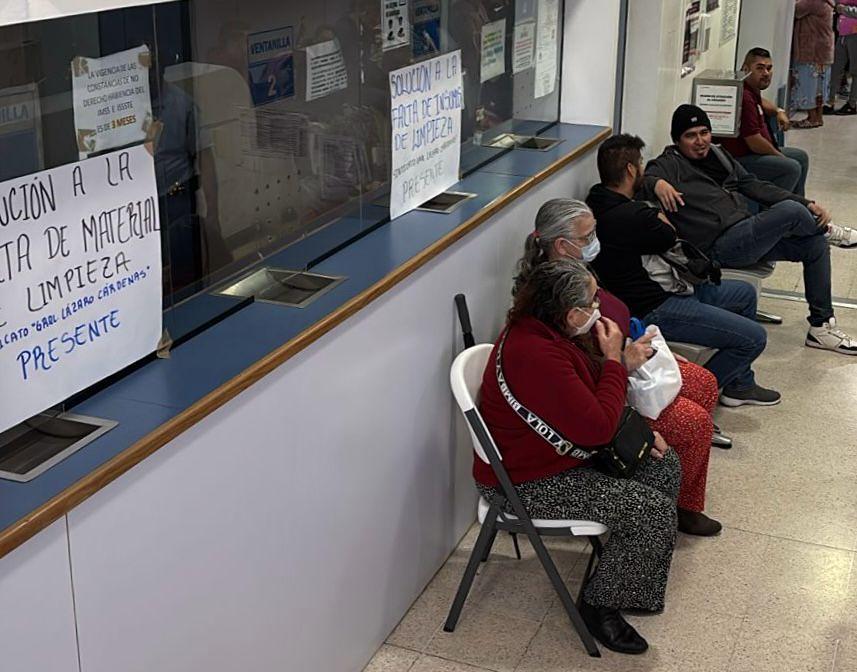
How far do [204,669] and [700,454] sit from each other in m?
2.01

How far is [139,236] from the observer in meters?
2.45

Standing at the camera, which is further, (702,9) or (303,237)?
(702,9)

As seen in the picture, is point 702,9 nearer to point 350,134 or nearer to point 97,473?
point 350,134

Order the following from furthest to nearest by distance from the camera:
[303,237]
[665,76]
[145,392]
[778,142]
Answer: [778,142] < [665,76] < [303,237] < [145,392]

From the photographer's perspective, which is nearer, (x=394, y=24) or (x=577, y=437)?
(x=577, y=437)

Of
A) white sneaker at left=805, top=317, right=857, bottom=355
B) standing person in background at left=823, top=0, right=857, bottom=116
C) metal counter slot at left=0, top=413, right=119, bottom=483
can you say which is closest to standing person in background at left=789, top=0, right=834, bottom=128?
standing person in background at left=823, top=0, right=857, bottom=116

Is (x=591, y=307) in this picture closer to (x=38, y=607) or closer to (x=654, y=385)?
(x=654, y=385)

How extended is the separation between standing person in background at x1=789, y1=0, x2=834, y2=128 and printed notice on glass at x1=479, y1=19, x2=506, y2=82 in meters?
2.75

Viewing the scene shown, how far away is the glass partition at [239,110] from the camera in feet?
7.44

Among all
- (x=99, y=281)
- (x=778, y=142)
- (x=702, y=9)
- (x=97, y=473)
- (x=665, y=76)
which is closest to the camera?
Result: (x=97, y=473)

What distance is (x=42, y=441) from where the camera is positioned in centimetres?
229

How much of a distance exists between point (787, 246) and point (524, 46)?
5.70 ft

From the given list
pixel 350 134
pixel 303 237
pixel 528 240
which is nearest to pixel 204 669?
pixel 303 237

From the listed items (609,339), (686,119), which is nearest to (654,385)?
(609,339)
